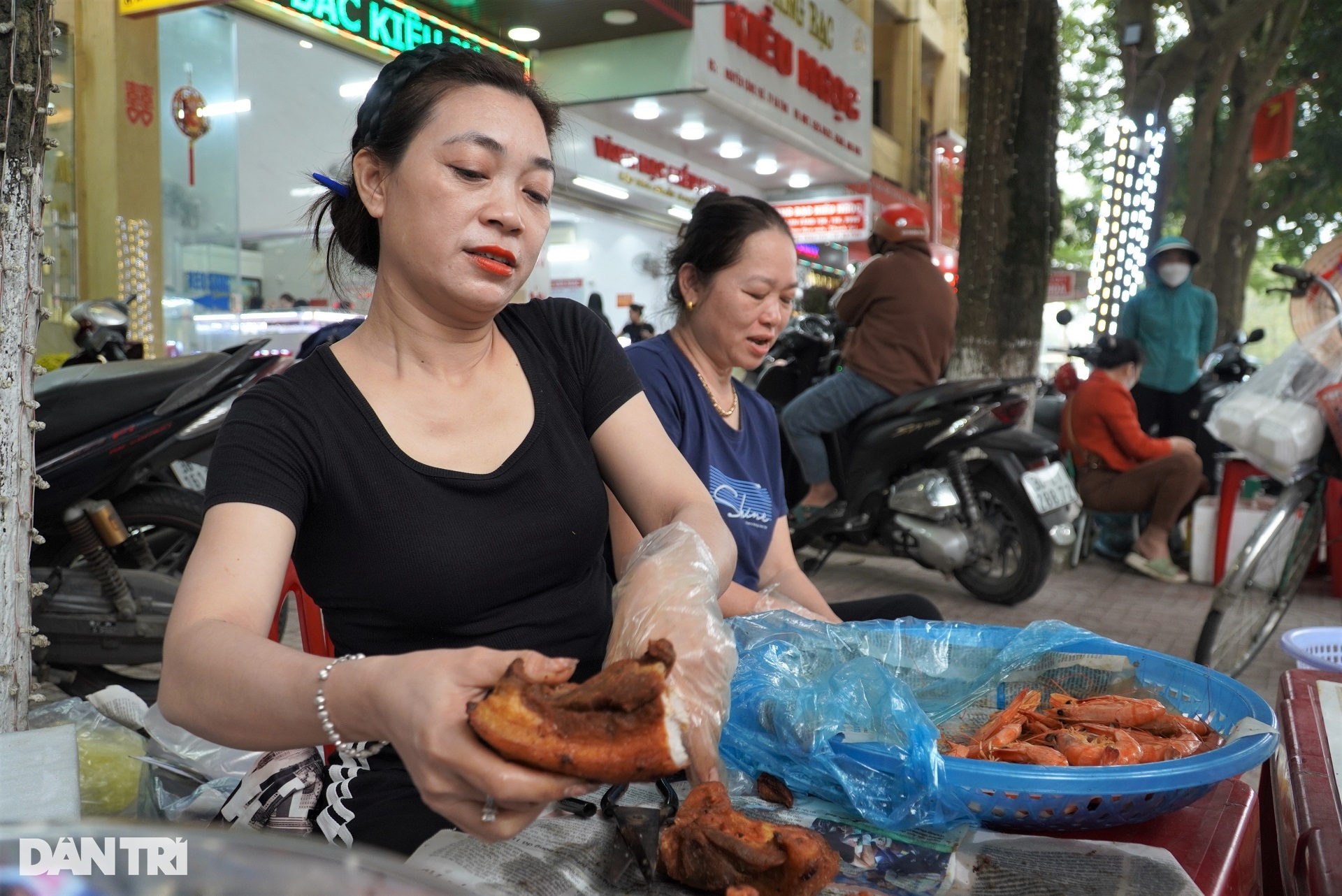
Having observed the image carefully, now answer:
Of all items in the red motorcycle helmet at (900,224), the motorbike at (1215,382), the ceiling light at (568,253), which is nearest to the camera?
the red motorcycle helmet at (900,224)

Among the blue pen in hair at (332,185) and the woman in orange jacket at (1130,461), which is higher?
the blue pen in hair at (332,185)

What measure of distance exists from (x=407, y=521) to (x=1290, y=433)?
3.28 m

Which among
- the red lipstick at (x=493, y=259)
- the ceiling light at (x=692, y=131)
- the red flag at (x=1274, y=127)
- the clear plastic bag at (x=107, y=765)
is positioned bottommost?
the clear plastic bag at (x=107, y=765)

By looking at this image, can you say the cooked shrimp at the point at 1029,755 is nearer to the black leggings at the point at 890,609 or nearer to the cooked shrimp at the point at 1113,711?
the cooked shrimp at the point at 1113,711

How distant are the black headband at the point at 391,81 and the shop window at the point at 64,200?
18.6ft

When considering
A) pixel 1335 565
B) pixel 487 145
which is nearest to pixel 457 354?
pixel 487 145

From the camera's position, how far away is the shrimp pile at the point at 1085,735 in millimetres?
1240

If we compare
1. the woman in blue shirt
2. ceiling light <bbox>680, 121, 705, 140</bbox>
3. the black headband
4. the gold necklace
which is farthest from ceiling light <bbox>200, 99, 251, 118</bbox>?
the black headband

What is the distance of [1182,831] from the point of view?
47.9 inches

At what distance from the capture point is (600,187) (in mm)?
10477

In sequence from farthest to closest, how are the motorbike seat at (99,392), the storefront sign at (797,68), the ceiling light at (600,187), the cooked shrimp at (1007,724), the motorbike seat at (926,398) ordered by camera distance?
the ceiling light at (600,187), the storefront sign at (797,68), the motorbike seat at (926,398), the motorbike seat at (99,392), the cooked shrimp at (1007,724)

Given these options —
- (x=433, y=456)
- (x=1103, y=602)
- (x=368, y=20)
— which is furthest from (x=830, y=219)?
(x=433, y=456)

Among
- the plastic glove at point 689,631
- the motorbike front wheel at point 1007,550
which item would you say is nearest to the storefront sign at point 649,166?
the motorbike front wheel at point 1007,550

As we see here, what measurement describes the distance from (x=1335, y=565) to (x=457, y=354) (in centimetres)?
537
